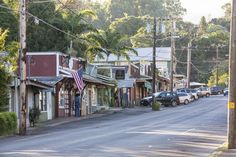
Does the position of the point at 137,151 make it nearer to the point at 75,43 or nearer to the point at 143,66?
the point at 75,43

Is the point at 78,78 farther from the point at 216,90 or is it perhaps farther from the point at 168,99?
the point at 216,90

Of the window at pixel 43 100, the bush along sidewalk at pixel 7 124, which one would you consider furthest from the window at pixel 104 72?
the bush along sidewalk at pixel 7 124

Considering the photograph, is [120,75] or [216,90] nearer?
[120,75]

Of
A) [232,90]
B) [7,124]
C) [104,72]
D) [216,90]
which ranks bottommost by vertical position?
[216,90]

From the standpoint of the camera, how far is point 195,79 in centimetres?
12175

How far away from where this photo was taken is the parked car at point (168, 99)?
61562 mm

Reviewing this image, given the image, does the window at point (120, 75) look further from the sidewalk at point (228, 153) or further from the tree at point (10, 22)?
the sidewalk at point (228, 153)

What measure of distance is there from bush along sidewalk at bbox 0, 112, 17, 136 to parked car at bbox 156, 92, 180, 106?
3595 cm

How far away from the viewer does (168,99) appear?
2430 inches

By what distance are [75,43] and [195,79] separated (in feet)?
234

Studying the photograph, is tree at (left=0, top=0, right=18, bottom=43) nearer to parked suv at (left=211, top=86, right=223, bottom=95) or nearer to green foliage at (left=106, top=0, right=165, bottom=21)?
parked suv at (left=211, top=86, right=223, bottom=95)

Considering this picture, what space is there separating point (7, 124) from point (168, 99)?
122 ft

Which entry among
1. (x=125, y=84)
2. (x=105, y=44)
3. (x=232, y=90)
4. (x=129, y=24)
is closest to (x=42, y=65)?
(x=105, y=44)

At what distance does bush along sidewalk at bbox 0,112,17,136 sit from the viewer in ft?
84.0
